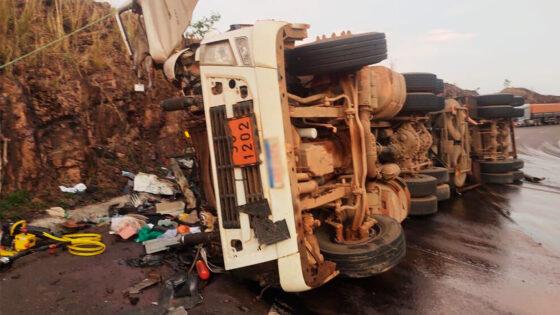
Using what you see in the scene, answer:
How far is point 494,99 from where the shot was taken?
25.9 feet

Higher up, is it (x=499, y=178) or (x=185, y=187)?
(x=185, y=187)

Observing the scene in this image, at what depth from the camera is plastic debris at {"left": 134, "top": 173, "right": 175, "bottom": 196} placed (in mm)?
5090

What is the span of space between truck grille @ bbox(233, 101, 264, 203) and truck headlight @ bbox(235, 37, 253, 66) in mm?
262

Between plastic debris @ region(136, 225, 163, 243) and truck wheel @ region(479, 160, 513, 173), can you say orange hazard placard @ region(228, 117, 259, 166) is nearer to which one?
plastic debris @ region(136, 225, 163, 243)

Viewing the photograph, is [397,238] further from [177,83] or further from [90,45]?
[90,45]

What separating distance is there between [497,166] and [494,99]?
1446 mm

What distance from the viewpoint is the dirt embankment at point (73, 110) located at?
446 cm

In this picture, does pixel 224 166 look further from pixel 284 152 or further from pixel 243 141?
pixel 284 152

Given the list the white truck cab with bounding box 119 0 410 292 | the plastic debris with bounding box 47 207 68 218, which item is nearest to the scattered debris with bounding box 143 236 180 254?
the white truck cab with bounding box 119 0 410 292

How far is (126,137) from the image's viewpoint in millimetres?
5926

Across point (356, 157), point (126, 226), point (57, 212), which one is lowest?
point (126, 226)

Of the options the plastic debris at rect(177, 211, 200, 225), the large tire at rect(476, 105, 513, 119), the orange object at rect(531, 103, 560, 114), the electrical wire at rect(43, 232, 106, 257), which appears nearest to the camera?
the electrical wire at rect(43, 232, 106, 257)

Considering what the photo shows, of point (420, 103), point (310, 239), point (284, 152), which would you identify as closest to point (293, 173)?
point (284, 152)

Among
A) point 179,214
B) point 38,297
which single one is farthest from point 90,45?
point 38,297
